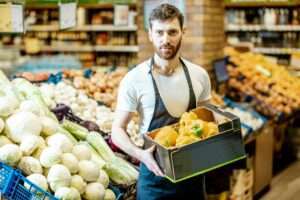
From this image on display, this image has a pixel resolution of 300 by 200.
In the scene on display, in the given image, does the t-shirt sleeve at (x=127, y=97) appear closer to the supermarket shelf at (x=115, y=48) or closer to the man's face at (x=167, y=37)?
the man's face at (x=167, y=37)

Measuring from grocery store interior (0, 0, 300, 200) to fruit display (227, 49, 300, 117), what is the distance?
0.02 m

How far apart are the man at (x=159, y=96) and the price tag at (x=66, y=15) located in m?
2.30

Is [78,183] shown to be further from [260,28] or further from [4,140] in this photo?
[260,28]

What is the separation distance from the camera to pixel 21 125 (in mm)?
2986

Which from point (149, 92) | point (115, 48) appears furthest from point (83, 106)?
point (115, 48)

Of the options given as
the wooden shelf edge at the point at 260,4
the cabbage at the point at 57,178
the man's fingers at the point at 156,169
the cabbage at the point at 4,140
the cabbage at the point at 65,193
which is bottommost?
the cabbage at the point at 65,193

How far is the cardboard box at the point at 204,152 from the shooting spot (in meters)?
2.56

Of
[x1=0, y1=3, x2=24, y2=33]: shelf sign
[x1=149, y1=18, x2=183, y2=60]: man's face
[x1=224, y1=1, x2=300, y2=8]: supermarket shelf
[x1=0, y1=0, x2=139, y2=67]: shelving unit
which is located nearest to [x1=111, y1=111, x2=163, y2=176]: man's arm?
[x1=149, y1=18, x2=183, y2=60]: man's face

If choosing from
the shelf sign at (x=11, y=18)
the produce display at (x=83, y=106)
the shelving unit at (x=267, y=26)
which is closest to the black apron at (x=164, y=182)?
the produce display at (x=83, y=106)

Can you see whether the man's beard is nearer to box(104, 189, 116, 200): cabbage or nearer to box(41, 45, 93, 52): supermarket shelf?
box(104, 189, 116, 200): cabbage

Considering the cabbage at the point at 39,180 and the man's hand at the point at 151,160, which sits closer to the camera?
the man's hand at the point at 151,160

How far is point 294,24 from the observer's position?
9.16m

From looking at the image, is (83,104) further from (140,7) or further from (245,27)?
(245,27)

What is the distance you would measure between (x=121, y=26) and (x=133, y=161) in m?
6.07
